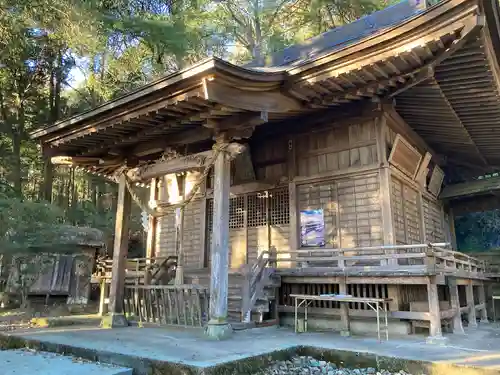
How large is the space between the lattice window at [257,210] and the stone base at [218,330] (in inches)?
136

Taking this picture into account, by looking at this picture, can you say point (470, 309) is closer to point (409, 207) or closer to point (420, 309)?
point (409, 207)

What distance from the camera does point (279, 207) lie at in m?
9.09

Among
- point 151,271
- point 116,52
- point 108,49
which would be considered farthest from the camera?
point 116,52

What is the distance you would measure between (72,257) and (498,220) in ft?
57.1

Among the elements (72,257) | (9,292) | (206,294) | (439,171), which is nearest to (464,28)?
(206,294)

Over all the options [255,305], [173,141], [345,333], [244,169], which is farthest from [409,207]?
[173,141]

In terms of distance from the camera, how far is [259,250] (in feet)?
30.0

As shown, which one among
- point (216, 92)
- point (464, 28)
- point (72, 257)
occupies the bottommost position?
point (72, 257)

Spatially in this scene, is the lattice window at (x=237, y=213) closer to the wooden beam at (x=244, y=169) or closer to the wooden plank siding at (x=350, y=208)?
the wooden beam at (x=244, y=169)

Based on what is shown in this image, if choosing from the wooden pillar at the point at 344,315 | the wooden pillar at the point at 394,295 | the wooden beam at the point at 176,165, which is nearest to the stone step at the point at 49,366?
the wooden beam at the point at 176,165

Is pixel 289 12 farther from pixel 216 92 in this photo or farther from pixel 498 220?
pixel 216 92

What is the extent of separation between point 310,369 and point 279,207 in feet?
15.0

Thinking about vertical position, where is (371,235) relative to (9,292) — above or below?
above

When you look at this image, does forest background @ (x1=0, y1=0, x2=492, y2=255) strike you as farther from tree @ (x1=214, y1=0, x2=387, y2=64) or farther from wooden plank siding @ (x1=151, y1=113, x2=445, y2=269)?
wooden plank siding @ (x1=151, y1=113, x2=445, y2=269)
